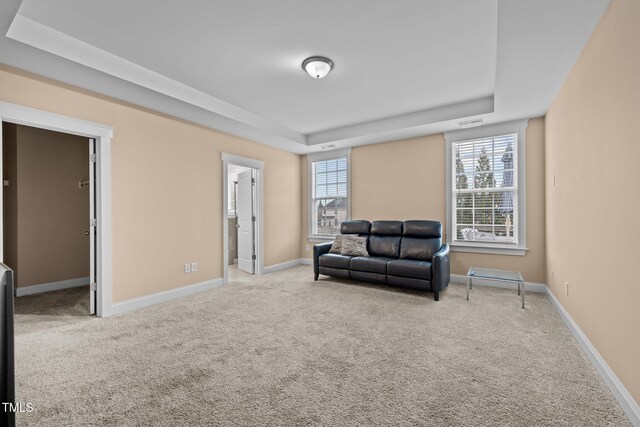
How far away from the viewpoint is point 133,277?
3.73 m

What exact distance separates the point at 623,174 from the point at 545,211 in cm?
275

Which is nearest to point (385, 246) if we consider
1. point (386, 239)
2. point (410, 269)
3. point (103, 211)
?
point (386, 239)

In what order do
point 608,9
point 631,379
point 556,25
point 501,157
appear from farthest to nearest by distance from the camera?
point 501,157 → point 556,25 → point 608,9 → point 631,379

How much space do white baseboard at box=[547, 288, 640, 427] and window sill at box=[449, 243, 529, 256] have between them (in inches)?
57.7

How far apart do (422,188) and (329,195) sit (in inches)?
80.5

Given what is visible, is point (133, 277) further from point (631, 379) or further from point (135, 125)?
point (631, 379)

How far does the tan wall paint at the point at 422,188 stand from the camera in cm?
435

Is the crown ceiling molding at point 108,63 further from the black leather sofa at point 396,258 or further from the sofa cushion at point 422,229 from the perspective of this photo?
the sofa cushion at point 422,229

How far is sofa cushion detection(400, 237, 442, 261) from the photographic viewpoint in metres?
4.62

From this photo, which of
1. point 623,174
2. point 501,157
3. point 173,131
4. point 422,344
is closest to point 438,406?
point 422,344

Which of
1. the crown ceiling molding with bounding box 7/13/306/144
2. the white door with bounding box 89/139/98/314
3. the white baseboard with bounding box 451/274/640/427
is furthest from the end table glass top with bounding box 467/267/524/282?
the white door with bounding box 89/139/98/314

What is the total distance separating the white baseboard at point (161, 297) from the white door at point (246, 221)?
1.05 meters

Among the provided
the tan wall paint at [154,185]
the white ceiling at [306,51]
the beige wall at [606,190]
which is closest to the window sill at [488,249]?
the beige wall at [606,190]

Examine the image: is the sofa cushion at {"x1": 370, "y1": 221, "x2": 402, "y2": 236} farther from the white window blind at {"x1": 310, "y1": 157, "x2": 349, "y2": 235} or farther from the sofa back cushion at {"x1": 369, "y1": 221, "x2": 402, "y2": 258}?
the white window blind at {"x1": 310, "y1": 157, "x2": 349, "y2": 235}
